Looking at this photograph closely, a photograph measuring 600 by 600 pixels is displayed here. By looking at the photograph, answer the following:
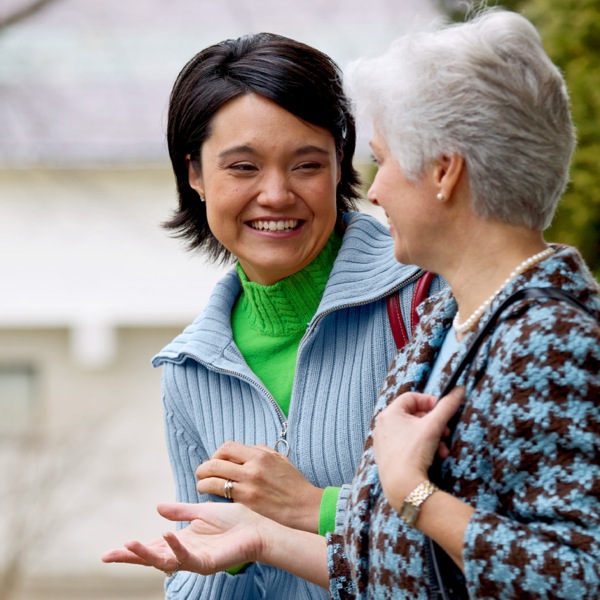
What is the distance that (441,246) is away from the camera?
1.87 m

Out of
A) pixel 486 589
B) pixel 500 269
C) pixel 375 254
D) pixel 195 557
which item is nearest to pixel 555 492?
pixel 486 589

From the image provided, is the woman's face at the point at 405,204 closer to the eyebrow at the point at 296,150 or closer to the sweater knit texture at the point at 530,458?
the sweater knit texture at the point at 530,458

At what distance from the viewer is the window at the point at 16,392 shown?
9531 millimetres

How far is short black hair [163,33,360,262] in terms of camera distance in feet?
7.98

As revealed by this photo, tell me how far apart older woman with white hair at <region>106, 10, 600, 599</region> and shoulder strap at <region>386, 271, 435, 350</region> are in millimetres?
336

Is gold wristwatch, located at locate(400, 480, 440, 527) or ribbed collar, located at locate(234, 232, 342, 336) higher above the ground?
ribbed collar, located at locate(234, 232, 342, 336)

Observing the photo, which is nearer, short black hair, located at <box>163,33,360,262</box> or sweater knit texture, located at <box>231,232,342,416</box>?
short black hair, located at <box>163,33,360,262</box>

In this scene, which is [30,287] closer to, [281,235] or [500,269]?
[281,235]

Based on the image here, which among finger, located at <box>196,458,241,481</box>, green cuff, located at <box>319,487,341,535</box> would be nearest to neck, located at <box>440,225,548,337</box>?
green cuff, located at <box>319,487,341,535</box>

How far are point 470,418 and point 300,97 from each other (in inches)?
36.2

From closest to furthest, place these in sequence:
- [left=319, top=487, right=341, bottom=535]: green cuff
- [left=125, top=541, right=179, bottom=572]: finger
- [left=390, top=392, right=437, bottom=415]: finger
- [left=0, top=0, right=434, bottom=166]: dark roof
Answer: [left=390, top=392, right=437, bottom=415]: finger < [left=125, top=541, right=179, bottom=572]: finger < [left=319, top=487, right=341, bottom=535]: green cuff < [left=0, top=0, right=434, bottom=166]: dark roof

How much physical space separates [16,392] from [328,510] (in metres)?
7.69

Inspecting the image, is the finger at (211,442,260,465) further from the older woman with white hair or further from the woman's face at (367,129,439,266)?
the woman's face at (367,129,439,266)

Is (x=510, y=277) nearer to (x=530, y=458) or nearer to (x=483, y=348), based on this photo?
(x=483, y=348)
